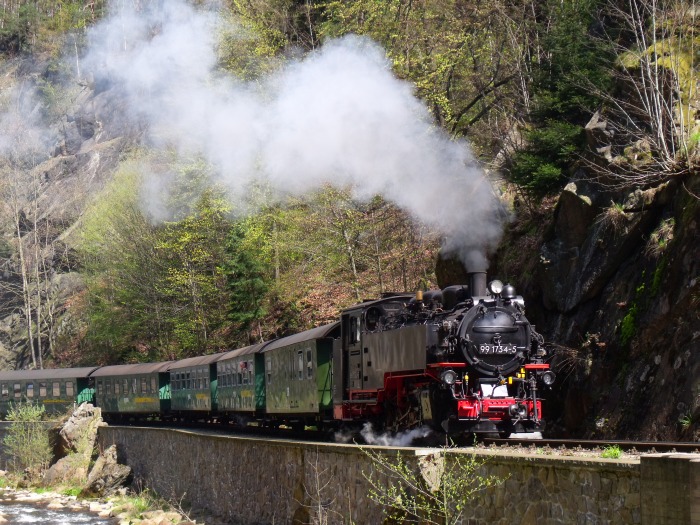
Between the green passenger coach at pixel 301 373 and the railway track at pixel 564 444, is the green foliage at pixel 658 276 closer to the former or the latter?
the railway track at pixel 564 444

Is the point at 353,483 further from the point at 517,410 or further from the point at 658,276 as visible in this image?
the point at 658,276

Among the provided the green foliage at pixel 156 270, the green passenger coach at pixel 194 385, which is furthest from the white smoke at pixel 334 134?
the green passenger coach at pixel 194 385

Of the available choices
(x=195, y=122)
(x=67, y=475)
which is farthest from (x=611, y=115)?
(x=67, y=475)

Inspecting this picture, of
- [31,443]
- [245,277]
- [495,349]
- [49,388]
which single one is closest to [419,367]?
[495,349]

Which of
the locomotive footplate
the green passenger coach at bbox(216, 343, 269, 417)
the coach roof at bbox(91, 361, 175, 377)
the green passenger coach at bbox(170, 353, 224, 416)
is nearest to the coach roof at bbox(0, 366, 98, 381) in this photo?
the coach roof at bbox(91, 361, 175, 377)

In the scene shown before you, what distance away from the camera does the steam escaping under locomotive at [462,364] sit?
594 inches

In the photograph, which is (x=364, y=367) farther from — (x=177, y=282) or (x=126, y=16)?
(x=126, y=16)

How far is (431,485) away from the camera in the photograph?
11258 mm

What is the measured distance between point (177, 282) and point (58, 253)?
22.6 m

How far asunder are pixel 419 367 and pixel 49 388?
102 feet

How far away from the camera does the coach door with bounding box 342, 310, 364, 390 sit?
715 inches

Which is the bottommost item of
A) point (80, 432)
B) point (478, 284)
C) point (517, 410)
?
point (80, 432)

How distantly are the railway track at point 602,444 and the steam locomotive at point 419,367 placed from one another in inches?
25.3

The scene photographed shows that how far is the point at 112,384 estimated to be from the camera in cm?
3969
